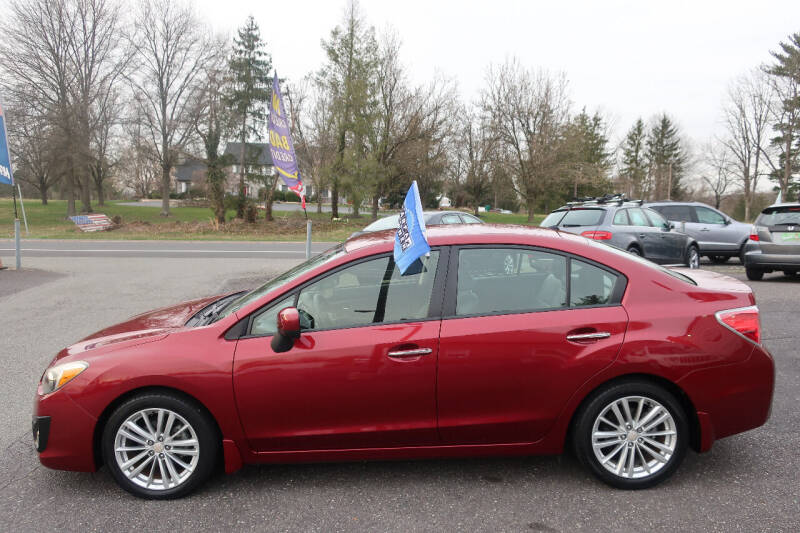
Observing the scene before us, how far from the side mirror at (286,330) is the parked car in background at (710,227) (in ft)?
44.9

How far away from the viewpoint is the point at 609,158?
209ft

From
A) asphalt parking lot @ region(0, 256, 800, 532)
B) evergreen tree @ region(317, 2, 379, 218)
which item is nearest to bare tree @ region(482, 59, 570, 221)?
evergreen tree @ region(317, 2, 379, 218)

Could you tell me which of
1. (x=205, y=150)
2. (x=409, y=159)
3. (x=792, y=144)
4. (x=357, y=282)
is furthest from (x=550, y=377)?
(x=792, y=144)

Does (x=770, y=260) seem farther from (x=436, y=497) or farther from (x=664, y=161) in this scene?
(x=664, y=161)

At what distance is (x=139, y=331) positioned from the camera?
3.36m

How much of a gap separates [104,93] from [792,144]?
170 feet

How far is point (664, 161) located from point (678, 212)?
192 ft

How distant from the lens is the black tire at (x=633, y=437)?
9.95ft

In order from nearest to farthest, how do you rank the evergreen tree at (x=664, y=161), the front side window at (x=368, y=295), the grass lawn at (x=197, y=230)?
the front side window at (x=368, y=295)
the grass lawn at (x=197, y=230)
the evergreen tree at (x=664, y=161)

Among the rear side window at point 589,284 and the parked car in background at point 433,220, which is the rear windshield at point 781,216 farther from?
the rear side window at point 589,284

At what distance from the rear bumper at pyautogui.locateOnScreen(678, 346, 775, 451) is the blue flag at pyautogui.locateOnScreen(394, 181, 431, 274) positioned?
1.70 meters

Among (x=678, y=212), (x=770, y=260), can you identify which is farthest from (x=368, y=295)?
(x=678, y=212)

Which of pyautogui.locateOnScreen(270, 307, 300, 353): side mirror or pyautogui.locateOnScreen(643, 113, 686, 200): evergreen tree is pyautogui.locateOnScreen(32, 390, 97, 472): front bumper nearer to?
pyautogui.locateOnScreen(270, 307, 300, 353): side mirror

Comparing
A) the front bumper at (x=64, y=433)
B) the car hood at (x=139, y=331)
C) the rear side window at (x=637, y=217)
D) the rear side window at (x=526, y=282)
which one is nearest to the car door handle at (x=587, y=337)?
the rear side window at (x=526, y=282)
